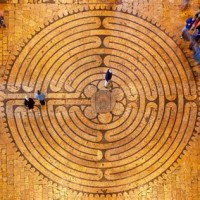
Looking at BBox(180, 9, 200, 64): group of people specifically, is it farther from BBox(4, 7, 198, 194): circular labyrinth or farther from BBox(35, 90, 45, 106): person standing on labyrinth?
BBox(35, 90, 45, 106): person standing on labyrinth

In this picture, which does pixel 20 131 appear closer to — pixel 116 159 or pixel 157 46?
pixel 116 159

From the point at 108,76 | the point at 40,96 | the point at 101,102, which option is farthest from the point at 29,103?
the point at 108,76

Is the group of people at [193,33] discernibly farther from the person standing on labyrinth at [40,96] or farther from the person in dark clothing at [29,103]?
the person in dark clothing at [29,103]

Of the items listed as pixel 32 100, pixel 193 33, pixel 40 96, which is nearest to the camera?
pixel 40 96

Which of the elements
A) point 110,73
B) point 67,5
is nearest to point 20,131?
→ point 110,73

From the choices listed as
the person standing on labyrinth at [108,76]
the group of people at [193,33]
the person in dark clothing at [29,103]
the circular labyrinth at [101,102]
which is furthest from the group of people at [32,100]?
the group of people at [193,33]

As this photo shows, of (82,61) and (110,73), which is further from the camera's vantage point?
(82,61)

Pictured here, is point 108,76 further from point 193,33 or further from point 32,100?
point 193,33

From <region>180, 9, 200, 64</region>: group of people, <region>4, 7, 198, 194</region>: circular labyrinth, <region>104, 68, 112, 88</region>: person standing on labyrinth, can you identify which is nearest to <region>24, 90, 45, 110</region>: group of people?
<region>4, 7, 198, 194</region>: circular labyrinth
